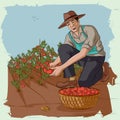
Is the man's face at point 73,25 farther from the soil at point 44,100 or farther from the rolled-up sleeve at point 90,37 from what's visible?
the soil at point 44,100

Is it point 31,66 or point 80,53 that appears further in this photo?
point 31,66

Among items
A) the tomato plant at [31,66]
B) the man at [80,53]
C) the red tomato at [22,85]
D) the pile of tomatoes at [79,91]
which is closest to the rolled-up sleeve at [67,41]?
the man at [80,53]

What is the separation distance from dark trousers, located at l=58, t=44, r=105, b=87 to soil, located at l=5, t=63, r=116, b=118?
0.08 meters

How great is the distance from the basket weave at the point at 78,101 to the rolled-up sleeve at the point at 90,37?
1.53ft

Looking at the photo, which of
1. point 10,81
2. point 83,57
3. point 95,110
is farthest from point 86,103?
point 10,81

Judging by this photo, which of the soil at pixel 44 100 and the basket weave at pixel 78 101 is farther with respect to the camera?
the soil at pixel 44 100

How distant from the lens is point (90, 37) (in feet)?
15.1

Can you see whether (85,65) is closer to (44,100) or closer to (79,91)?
(79,91)

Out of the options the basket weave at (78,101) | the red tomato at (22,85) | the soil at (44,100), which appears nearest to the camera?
the basket weave at (78,101)

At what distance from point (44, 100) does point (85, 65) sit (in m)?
0.50

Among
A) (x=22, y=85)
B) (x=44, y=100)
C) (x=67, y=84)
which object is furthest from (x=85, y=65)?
(x=22, y=85)

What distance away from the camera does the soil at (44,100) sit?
15.0ft

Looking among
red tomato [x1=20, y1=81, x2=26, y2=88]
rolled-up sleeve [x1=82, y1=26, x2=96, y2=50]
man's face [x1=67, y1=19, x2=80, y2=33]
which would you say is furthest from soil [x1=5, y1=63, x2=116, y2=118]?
man's face [x1=67, y1=19, x2=80, y2=33]

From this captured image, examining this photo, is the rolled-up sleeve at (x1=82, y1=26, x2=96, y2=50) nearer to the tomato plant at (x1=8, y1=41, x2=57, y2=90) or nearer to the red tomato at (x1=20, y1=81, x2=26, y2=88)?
the tomato plant at (x1=8, y1=41, x2=57, y2=90)
